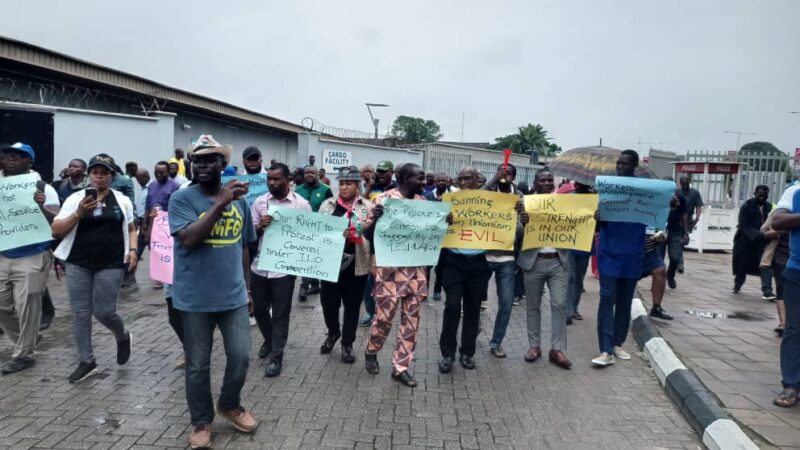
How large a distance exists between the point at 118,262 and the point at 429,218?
2808mm

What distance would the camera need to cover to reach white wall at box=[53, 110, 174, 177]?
485 inches

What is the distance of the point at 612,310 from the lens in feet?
18.9

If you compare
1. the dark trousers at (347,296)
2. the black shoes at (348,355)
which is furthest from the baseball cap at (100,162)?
the black shoes at (348,355)

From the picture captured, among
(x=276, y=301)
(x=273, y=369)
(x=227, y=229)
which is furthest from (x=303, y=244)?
(x=227, y=229)

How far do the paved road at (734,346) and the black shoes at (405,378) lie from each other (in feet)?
8.51

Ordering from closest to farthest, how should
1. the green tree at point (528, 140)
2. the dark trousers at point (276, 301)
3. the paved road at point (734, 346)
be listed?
the paved road at point (734, 346)
the dark trousers at point (276, 301)
the green tree at point (528, 140)

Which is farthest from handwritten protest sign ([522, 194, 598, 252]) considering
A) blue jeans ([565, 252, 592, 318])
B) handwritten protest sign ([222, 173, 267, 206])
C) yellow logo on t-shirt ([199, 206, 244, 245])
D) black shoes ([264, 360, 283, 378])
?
handwritten protest sign ([222, 173, 267, 206])

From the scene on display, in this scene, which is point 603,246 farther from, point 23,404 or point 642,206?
point 23,404

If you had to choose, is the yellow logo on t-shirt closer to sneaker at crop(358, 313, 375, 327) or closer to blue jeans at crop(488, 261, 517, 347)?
blue jeans at crop(488, 261, 517, 347)

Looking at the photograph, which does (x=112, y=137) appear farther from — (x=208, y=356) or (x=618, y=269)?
(x=618, y=269)

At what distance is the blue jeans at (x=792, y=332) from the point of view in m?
4.60

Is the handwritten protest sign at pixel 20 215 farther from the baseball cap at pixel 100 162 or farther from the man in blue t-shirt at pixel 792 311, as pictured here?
the man in blue t-shirt at pixel 792 311

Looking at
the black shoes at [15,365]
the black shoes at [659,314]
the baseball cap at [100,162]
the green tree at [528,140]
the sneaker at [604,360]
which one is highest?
the green tree at [528,140]

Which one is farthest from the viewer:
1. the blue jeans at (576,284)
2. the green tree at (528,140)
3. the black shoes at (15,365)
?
the green tree at (528,140)
